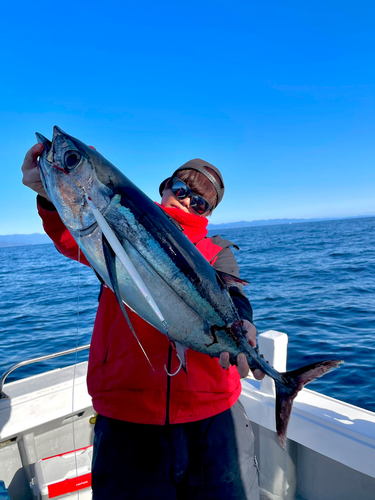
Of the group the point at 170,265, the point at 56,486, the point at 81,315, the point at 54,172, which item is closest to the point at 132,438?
the point at 170,265

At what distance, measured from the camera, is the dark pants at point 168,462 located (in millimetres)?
2023

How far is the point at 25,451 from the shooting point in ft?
12.6

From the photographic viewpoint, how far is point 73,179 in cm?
170

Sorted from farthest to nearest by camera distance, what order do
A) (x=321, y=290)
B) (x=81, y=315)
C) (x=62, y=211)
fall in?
1. (x=321, y=290)
2. (x=81, y=315)
3. (x=62, y=211)

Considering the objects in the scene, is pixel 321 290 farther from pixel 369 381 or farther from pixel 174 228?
pixel 174 228

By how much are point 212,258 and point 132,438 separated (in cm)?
125

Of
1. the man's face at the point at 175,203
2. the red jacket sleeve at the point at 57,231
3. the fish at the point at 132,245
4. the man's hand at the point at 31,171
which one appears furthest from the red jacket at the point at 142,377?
the man's face at the point at 175,203

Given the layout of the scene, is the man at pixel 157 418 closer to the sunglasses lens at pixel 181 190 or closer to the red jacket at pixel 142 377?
the red jacket at pixel 142 377

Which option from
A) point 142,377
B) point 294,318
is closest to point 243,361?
point 142,377

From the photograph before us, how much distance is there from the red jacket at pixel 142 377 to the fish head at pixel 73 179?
0.38 metres

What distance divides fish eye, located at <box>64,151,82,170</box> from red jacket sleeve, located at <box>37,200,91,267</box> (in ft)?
1.36

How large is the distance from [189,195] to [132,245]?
111 cm

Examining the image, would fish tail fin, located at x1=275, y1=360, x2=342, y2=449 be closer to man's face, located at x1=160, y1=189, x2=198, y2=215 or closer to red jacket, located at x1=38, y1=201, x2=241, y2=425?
red jacket, located at x1=38, y1=201, x2=241, y2=425

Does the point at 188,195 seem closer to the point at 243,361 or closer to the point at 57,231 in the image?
the point at 57,231
